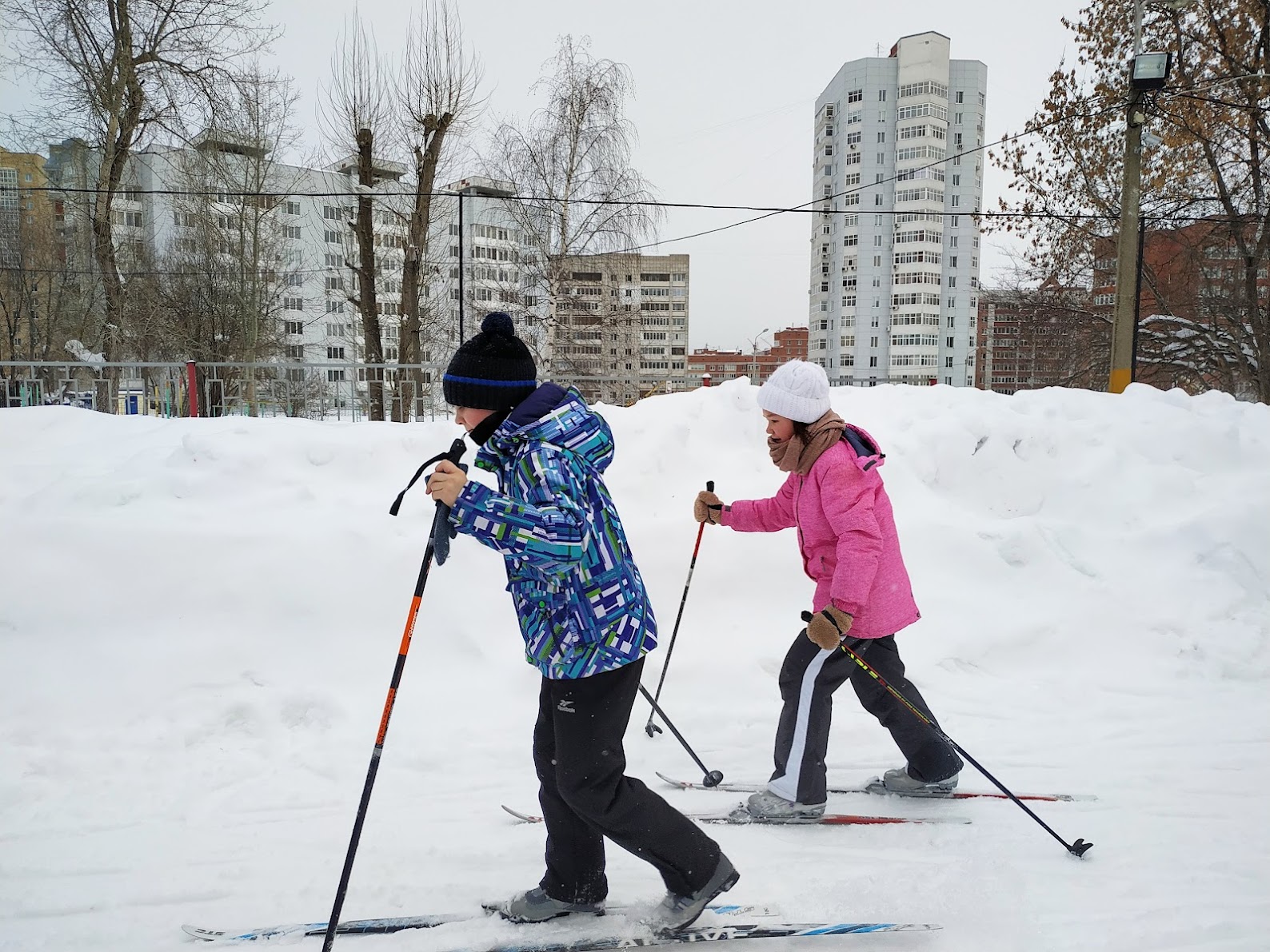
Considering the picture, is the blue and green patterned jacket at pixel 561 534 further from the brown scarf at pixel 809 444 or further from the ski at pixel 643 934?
the brown scarf at pixel 809 444

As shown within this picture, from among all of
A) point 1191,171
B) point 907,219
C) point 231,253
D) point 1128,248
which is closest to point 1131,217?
point 1128,248

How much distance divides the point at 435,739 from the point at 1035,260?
20170mm

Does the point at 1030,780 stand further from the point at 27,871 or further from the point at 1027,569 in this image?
the point at 27,871

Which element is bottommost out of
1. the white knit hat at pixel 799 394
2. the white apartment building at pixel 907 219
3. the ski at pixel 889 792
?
the ski at pixel 889 792

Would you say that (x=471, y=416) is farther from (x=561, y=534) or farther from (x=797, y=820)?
(x=797, y=820)

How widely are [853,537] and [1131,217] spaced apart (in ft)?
32.7

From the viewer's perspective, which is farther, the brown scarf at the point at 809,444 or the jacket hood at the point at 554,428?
the brown scarf at the point at 809,444

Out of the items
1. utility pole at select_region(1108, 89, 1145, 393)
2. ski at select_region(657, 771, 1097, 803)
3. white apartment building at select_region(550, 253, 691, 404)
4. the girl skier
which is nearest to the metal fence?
white apartment building at select_region(550, 253, 691, 404)

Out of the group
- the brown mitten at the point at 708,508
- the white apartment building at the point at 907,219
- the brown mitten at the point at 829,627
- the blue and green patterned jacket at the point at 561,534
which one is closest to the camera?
the blue and green patterned jacket at the point at 561,534

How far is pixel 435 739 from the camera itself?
363 centimetres

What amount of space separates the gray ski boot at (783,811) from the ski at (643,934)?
0.66m

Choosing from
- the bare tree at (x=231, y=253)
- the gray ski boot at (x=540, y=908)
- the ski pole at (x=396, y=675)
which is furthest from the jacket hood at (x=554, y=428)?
the bare tree at (x=231, y=253)

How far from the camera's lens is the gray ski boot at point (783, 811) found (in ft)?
9.65

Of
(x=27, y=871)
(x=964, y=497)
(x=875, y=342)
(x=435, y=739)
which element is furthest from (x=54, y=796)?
(x=875, y=342)
